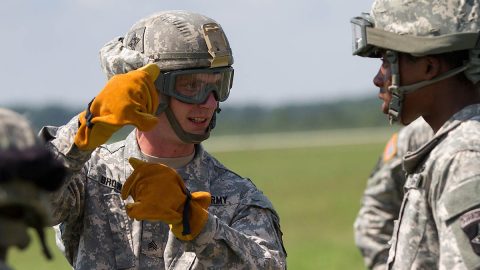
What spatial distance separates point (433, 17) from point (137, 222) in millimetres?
1944

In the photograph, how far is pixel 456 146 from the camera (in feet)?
19.0

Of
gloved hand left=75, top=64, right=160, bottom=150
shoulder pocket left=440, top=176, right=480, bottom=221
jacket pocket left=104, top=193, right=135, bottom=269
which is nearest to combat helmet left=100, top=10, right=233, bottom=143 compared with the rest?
jacket pocket left=104, top=193, right=135, bottom=269

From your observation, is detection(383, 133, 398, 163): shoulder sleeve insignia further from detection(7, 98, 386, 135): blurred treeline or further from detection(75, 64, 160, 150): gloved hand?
detection(7, 98, 386, 135): blurred treeline

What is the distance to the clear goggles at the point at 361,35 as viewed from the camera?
21.1 ft

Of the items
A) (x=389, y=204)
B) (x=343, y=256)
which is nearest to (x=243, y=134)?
(x=343, y=256)

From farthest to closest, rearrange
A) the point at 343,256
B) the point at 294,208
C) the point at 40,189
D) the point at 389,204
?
1. the point at 294,208
2. the point at 343,256
3. the point at 389,204
4. the point at 40,189

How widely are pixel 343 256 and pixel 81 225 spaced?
15.7m

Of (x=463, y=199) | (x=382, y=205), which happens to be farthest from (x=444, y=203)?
(x=382, y=205)

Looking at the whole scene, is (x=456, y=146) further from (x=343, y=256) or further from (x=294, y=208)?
(x=294, y=208)

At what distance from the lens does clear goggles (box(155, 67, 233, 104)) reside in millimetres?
6984

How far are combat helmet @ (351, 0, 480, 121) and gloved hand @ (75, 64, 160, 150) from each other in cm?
116

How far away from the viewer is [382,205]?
11680 mm

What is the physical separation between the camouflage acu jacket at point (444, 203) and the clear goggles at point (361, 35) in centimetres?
67

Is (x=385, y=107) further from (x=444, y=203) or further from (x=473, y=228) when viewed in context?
(x=473, y=228)
